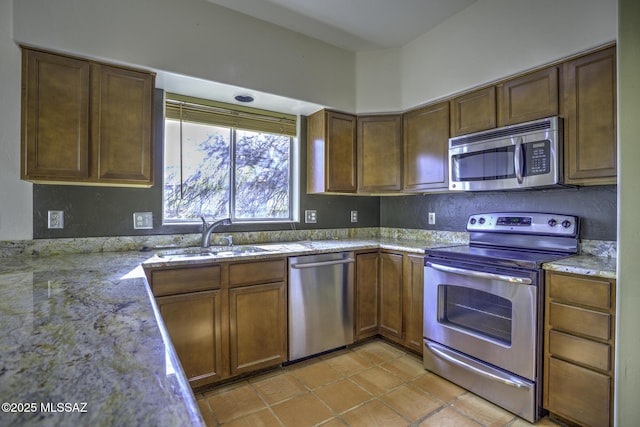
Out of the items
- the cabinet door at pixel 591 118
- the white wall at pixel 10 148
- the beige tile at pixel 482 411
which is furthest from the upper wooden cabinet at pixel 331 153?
the white wall at pixel 10 148

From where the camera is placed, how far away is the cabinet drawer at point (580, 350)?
156 centimetres

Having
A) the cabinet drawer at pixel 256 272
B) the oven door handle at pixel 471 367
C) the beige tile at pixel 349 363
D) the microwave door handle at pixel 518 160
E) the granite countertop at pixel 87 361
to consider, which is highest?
the microwave door handle at pixel 518 160

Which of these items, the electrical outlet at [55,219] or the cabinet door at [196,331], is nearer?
the cabinet door at [196,331]

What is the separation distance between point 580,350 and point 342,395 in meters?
1.38

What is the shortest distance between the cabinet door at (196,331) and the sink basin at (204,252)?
0.25 meters

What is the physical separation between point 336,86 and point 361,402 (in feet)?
8.47

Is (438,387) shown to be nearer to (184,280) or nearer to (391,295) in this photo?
(391,295)

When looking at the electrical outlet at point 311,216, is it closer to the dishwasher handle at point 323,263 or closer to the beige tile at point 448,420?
the dishwasher handle at point 323,263

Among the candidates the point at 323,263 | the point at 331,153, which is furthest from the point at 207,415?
the point at 331,153

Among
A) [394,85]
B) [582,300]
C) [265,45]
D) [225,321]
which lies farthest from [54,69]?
[582,300]

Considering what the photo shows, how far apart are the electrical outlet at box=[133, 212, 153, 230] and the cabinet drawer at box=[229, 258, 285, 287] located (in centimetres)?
80

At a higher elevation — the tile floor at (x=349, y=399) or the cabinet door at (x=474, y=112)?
the cabinet door at (x=474, y=112)

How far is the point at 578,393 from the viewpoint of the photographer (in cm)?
165

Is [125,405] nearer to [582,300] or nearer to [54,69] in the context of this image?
[582,300]
